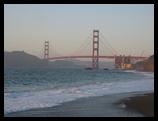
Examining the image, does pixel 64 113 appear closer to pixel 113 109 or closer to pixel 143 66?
pixel 113 109

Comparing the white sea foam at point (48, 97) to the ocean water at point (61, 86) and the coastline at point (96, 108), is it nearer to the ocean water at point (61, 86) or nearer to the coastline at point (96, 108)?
the ocean water at point (61, 86)

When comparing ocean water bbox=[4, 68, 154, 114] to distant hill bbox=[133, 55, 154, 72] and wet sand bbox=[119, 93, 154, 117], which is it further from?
wet sand bbox=[119, 93, 154, 117]

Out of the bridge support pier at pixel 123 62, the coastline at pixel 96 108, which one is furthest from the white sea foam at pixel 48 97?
the bridge support pier at pixel 123 62

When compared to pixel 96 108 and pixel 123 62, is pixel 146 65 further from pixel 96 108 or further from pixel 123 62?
pixel 96 108

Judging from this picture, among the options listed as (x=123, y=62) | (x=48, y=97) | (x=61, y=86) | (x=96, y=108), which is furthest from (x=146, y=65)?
(x=61, y=86)

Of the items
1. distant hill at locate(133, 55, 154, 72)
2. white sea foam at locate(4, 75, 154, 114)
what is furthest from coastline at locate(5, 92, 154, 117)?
distant hill at locate(133, 55, 154, 72)
